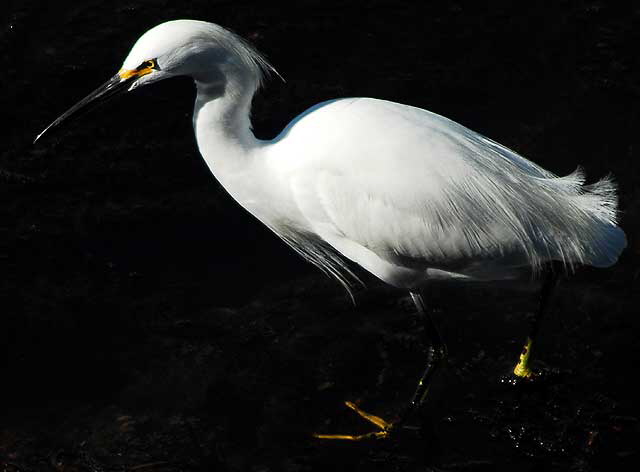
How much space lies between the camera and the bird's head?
11.7ft

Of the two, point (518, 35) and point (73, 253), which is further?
point (518, 35)

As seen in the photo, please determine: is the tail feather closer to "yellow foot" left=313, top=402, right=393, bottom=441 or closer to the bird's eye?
"yellow foot" left=313, top=402, right=393, bottom=441

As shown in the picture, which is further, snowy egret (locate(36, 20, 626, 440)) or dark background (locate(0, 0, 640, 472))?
dark background (locate(0, 0, 640, 472))

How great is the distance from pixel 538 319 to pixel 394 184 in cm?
109

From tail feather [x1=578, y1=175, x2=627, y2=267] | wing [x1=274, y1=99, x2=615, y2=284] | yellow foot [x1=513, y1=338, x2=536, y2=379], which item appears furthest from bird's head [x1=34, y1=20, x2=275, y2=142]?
yellow foot [x1=513, y1=338, x2=536, y2=379]

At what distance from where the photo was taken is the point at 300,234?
4.32 meters

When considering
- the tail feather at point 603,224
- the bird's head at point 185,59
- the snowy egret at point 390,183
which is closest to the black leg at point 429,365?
the snowy egret at point 390,183

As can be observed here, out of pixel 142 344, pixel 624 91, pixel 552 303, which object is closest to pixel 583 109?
pixel 624 91

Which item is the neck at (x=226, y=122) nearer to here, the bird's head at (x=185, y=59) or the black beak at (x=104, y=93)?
the bird's head at (x=185, y=59)

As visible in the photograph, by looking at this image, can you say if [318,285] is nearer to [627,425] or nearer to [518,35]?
[627,425]

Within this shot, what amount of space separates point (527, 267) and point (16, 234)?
2.63 meters

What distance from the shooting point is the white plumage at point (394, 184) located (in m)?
3.78

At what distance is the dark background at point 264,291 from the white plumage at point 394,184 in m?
0.68

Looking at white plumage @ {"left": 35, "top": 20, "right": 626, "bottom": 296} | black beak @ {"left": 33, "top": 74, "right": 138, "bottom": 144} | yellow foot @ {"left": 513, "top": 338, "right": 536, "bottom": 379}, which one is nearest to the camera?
black beak @ {"left": 33, "top": 74, "right": 138, "bottom": 144}
